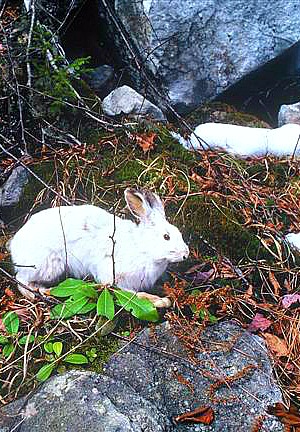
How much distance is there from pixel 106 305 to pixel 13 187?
4.71 ft

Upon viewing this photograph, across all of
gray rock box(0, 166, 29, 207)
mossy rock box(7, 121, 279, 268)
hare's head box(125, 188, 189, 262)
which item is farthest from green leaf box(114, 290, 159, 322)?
gray rock box(0, 166, 29, 207)

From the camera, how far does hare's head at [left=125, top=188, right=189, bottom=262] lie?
3.18m

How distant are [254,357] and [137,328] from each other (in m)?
0.57

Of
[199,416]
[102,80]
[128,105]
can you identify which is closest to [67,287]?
[199,416]

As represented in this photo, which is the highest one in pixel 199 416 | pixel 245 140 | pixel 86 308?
pixel 86 308

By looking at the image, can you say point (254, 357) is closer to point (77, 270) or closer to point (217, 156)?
point (77, 270)

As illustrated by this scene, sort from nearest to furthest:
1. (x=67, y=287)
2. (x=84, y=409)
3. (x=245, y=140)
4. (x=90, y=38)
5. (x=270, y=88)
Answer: (x=84, y=409) → (x=67, y=287) → (x=245, y=140) → (x=90, y=38) → (x=270, y=88)

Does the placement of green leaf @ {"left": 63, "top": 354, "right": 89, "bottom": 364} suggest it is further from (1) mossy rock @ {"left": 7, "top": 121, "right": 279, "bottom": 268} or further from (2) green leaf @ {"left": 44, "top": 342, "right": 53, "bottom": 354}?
(1) mossy rock @ {"left": 7, "top": 121, "right": 279, "bottom": 268}

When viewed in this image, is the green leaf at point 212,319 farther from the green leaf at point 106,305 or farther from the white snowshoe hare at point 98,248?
the green leaf at point 106,305

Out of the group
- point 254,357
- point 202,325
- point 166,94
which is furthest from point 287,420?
point 166,94

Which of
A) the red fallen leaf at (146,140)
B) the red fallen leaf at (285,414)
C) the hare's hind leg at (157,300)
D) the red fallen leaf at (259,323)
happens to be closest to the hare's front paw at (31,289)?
the hare's hind leg at (157,300)

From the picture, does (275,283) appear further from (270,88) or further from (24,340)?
(270,88)

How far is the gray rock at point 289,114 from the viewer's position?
207 inches

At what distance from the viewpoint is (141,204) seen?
3281 mm
